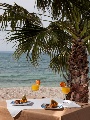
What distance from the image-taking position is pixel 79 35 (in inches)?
203

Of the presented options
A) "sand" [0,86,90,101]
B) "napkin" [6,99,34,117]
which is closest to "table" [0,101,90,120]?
"napkin" [6,99,34,117]

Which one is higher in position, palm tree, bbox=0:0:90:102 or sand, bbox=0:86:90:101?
palm tree, bbox=0:0:90:102

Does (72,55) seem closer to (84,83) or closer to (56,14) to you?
(84,83)

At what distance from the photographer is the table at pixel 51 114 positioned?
3.37 meters

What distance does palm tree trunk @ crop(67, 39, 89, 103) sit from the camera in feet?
17.0

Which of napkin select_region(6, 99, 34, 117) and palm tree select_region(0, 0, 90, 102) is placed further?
palm tree select_region(0, 0, 90, 102)

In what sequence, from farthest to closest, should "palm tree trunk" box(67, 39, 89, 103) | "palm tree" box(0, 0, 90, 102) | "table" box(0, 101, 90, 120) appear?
"palm tree trunk" box(67, 39, 89, 103) → "palm tree" box(0, 0, 90, 102) → "table" box(0, 101, 90, 120)

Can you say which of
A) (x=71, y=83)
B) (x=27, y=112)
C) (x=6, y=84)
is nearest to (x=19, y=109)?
(x=27, y=112)

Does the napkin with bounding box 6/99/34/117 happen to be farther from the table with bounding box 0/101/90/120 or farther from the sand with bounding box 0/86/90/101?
the sand with bounding box 0/86/90/101

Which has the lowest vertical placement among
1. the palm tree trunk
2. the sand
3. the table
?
the sand

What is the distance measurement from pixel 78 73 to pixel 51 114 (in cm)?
191

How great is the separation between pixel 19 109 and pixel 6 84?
21.9 m

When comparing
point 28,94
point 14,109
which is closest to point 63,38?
point 14,109

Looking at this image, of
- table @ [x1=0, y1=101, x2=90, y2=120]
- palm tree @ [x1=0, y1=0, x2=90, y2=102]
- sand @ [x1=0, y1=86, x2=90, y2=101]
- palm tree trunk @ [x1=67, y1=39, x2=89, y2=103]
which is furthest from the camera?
sand @ [x1=0, y1=86, x2=90, y2=101]
